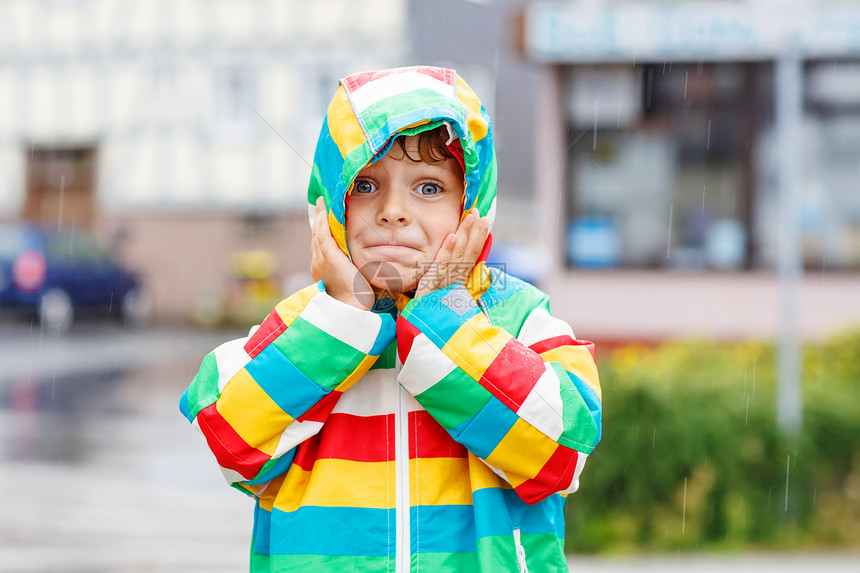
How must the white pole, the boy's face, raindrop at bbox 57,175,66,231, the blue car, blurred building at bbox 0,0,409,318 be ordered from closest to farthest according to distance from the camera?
the boy's face
the white pole
the blue car
blurred building at bbox 0,0,409,318
raindrop at bbox 57,175,66,231

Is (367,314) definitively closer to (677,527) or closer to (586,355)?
(586,355)

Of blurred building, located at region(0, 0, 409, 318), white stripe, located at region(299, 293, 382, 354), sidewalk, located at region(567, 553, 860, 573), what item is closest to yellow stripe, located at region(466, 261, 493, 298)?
white stripe, located at region(299, 293, 382, 354)

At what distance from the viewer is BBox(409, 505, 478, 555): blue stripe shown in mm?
1733

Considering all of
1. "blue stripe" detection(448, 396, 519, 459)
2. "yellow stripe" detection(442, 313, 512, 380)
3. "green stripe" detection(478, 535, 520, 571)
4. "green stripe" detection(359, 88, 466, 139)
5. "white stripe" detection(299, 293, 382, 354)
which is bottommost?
Result: "green stripe" detection(478, 535, 520, 571)

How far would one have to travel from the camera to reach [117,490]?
6.45 m

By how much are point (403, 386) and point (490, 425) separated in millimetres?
199

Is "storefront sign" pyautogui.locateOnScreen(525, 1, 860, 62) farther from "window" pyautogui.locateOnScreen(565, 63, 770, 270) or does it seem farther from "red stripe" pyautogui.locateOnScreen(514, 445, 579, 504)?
"red stripe" pyautogui.locateOnScreen(514, 445, 579, 504)

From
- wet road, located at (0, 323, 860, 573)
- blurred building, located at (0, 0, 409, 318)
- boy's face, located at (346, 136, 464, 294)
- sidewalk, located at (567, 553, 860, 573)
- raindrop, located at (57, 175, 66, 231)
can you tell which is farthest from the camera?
raindrop, located at (57, 175, 66, 231)

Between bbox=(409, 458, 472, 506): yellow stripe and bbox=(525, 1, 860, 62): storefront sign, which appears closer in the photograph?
bbox=(409, 458, 472, 506): yellow stripe

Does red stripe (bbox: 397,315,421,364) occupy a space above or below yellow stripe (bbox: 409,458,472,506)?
above

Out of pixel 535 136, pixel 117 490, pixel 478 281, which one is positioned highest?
pixel 535 136

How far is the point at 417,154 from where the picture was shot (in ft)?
6.00

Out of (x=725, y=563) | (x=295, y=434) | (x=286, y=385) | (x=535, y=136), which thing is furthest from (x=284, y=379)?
(x=535, y=136)

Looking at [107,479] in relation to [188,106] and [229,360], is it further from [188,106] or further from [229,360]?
[188,106]
